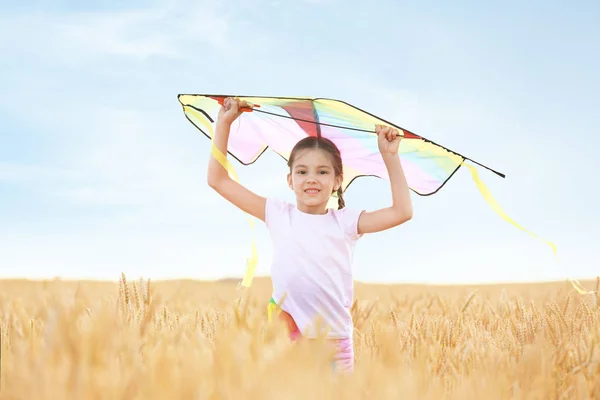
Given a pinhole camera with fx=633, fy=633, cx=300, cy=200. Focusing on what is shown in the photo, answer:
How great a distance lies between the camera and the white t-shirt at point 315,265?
10.1 feet

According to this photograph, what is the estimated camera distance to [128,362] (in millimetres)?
1482

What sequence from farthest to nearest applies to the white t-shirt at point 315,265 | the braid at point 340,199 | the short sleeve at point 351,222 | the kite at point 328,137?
1. the braid at point 340,199
2. the kite at point 328,137
3. the short sleeve at point 351,222
4. the white t-shirt at point 315,265

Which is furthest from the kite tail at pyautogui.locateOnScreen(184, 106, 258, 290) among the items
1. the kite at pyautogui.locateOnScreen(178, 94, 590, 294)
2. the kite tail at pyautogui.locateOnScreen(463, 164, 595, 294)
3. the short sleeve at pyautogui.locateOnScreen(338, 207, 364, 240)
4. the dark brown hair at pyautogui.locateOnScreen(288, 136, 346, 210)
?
the kite tail at pyautogui.locateOnScreen(463, 164, 595, 294)

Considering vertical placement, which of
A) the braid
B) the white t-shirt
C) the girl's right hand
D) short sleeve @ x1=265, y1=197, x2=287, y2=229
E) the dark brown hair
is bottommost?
the white t-shirt

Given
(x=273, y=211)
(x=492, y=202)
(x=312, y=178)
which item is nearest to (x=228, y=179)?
(x=273, y=211)

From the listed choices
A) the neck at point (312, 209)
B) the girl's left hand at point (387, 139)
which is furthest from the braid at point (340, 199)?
the girl's left hand at point (387, 139)

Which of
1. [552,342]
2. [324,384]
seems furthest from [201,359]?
[552,342]

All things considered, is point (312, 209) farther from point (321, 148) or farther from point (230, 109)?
point (230, 109)

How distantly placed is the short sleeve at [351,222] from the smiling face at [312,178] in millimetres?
132

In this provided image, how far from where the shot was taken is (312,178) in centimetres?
322

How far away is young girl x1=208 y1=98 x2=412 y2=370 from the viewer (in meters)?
3.09

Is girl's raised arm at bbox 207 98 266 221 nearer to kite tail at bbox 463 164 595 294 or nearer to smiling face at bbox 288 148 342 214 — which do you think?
smiling face at bbox 288 148 342 214

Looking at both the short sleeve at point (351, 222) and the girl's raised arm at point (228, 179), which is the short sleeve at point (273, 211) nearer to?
the girl's raised arm at point (228, 179)

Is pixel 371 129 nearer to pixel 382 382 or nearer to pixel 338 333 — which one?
pixel 338 333
